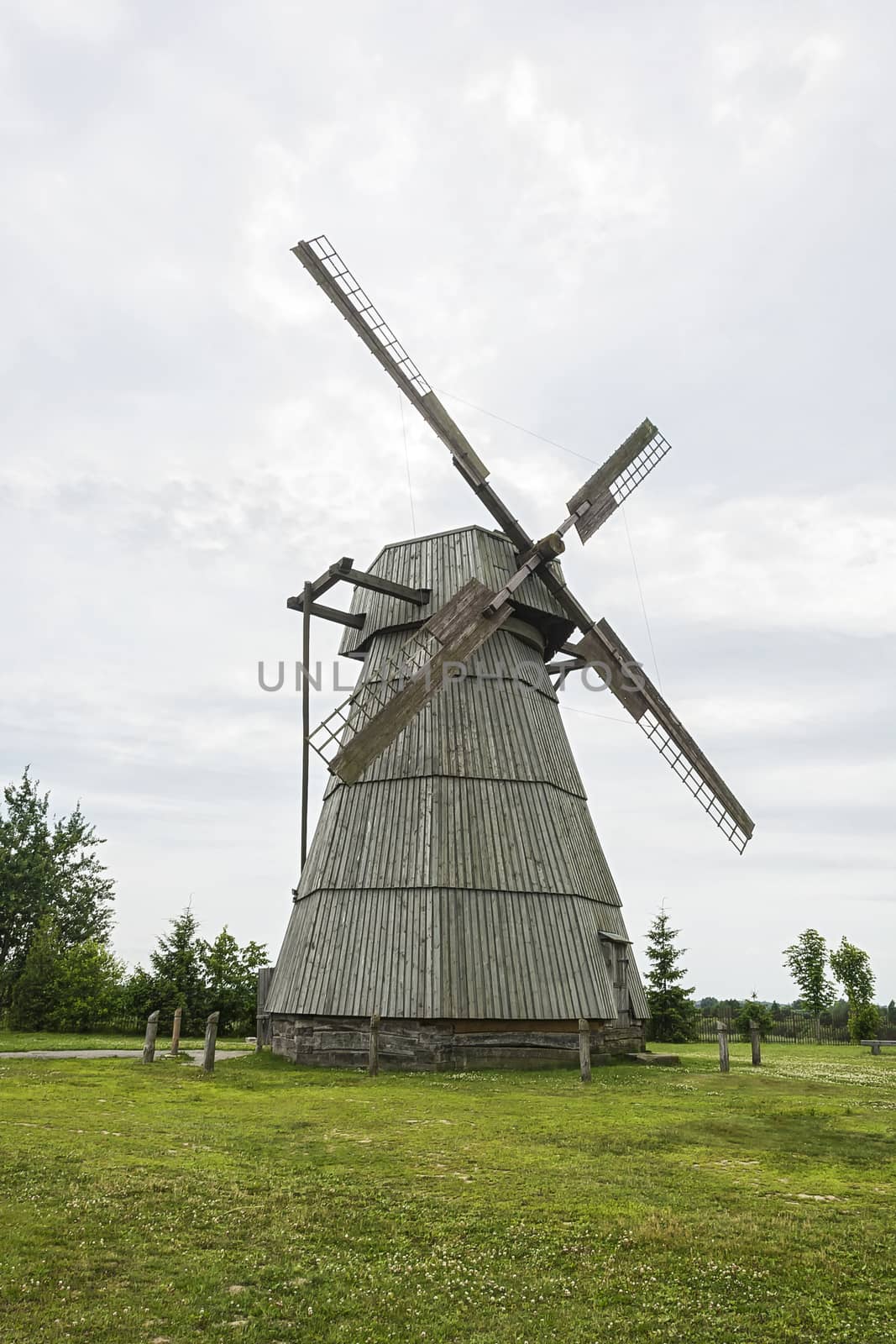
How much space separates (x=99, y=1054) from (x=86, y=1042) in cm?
572

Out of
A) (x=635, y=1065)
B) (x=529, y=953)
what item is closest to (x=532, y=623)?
(x=529, y=953)

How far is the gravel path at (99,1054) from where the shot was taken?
19297 millimetres

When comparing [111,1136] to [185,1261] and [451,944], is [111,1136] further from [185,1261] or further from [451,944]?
[451,944]

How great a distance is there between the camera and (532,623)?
73.8 feet

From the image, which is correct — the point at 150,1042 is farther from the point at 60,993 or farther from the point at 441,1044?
the point at 60,993

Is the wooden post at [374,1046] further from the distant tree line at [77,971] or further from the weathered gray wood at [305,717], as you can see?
the distant tree line at [77,971]

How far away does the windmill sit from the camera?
17.2 metres

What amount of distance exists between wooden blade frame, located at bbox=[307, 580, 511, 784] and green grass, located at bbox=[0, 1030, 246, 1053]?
30.4 feet

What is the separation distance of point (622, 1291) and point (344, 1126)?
5626 mm

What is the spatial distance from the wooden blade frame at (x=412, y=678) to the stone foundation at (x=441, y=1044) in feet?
15.5

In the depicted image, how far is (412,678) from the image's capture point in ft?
60.2

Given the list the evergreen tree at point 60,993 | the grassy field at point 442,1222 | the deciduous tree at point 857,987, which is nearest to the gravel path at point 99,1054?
the grassy field at point 442,1222

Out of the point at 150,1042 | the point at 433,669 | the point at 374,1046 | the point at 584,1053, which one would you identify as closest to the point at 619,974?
the point at 584,1053

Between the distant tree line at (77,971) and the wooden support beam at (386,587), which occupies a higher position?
the wooden support beam at (386,587)
